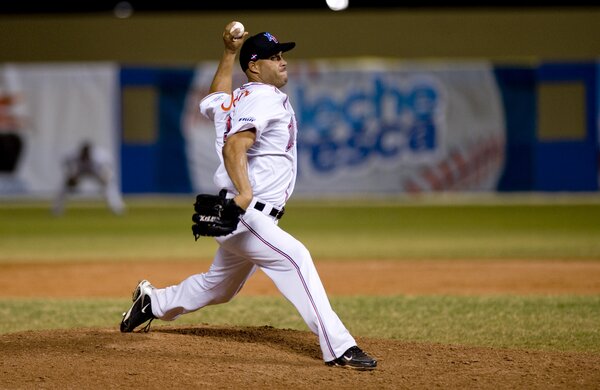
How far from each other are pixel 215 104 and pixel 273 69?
16.5 inches

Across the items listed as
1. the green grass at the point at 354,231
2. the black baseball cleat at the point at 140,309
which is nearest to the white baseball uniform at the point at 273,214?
the black baseball cleat at the point at 140,309

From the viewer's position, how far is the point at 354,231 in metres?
14.4

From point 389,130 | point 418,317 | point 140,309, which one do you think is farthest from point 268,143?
point 389,130

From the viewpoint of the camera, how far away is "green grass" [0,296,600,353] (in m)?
6.14

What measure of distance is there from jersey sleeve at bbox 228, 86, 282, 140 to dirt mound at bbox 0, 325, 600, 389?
1.19 meters

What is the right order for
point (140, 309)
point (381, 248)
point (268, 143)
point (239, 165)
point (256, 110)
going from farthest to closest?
1. point (381, 248)
2. point (140, 309)
3. point (268, 143)
4. point (256, 110)
5. point (239, 165)

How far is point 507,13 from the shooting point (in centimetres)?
2300

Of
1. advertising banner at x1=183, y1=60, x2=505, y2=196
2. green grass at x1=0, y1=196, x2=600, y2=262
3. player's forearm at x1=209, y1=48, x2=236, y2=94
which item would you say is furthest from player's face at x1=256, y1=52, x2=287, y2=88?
advertising banner at x1=183, y1=60, x2=505, y2=196

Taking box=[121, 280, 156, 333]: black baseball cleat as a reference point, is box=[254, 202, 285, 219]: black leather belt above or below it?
above

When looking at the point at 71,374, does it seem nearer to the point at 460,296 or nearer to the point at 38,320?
the point at 38,320

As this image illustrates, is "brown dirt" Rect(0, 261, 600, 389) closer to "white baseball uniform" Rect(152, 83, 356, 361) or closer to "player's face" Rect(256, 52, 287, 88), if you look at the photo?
"white baseball uniform" Rect(152, 83, 356, 361)

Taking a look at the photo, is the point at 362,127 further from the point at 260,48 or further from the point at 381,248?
the point at 260,48

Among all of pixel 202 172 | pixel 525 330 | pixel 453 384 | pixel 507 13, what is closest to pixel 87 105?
pixel 202 172

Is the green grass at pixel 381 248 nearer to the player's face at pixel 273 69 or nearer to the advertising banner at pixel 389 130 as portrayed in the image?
the advertising banner at pixel 389 130
